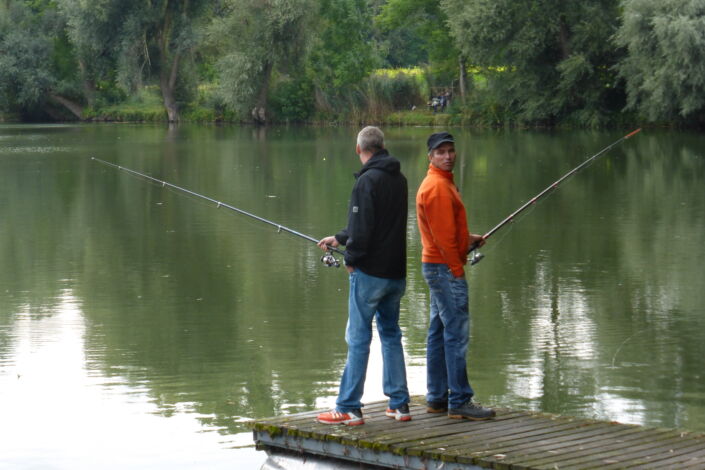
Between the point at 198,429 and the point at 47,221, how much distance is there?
10.6 metres

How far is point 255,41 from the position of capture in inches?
2018

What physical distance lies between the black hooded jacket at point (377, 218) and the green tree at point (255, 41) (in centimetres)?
4561

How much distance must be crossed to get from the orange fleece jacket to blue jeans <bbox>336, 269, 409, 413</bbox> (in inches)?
9.6

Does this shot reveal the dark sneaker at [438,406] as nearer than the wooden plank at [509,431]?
No

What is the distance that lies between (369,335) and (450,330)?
1.27 feet

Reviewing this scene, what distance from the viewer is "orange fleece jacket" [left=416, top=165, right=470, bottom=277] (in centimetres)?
552

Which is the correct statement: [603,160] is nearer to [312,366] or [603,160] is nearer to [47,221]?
[47,221]

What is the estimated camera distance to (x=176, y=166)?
2636 centimetres

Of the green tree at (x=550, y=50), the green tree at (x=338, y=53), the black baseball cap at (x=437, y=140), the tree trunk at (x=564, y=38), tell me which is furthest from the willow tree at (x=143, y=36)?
the black baseball cap at (x=437, y=140)

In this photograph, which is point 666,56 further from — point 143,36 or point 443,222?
point 443,222

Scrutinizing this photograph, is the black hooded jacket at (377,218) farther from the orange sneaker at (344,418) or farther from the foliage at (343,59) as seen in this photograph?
the foliage at (343,59)

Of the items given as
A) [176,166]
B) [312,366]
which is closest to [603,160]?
[176,166]

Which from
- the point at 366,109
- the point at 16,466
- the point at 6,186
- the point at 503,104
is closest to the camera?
the point at 16,466

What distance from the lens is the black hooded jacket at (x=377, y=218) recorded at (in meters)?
5.45
